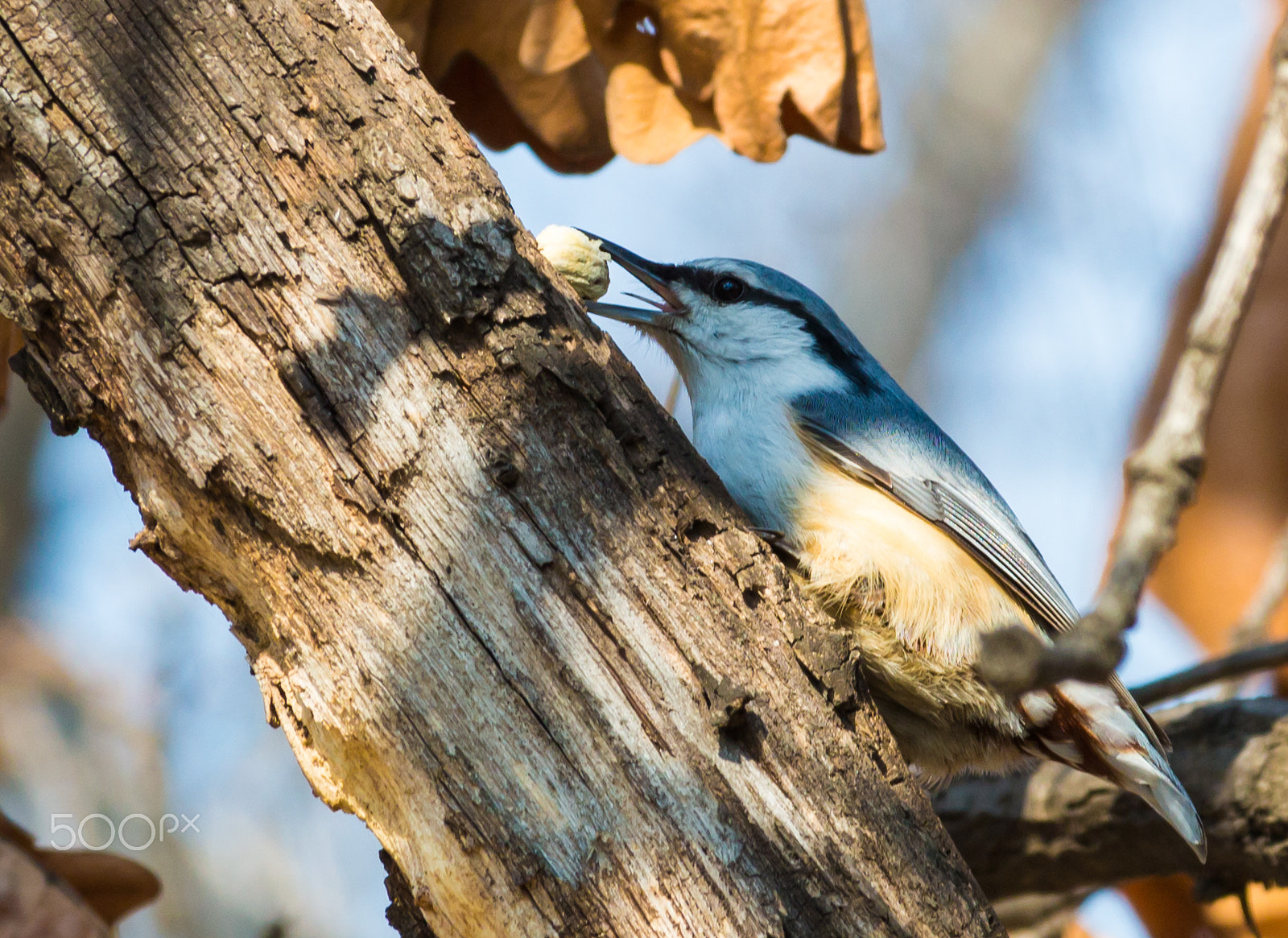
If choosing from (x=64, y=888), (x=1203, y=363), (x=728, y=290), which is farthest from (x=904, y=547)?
(x=64, y=888)

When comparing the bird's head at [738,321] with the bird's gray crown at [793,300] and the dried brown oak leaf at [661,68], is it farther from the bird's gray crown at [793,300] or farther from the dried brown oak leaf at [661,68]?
the dried brown oak leaf at [661,68]

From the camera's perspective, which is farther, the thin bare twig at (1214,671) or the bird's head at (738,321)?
the bird's head at (738,321)

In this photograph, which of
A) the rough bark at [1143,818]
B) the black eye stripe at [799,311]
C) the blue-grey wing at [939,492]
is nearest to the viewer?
the blue-grey wing at [939,492]

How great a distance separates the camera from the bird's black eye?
10.6 ft

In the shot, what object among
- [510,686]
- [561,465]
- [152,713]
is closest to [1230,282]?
[561,465]

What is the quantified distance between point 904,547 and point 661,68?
1318mm

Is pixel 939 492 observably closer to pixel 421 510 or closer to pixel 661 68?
pixel 661 68

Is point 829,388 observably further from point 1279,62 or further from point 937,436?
point 1279,62

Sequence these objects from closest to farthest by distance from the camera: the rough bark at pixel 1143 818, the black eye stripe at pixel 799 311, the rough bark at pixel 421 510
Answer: the rough bark at pixel 421 510, the rough bark at pixel 1143 818, the black eye stripe at pixel 799 311

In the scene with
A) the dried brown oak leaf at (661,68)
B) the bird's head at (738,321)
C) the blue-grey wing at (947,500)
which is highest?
the dried brown oak leaf at (661,68)

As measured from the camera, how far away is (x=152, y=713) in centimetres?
574

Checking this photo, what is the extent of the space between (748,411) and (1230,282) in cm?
146

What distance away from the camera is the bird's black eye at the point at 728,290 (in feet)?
10.6

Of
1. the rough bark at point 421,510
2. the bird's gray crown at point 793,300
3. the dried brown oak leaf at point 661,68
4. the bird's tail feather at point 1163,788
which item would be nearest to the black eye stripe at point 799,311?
the bird's gray crown at point 793,300
